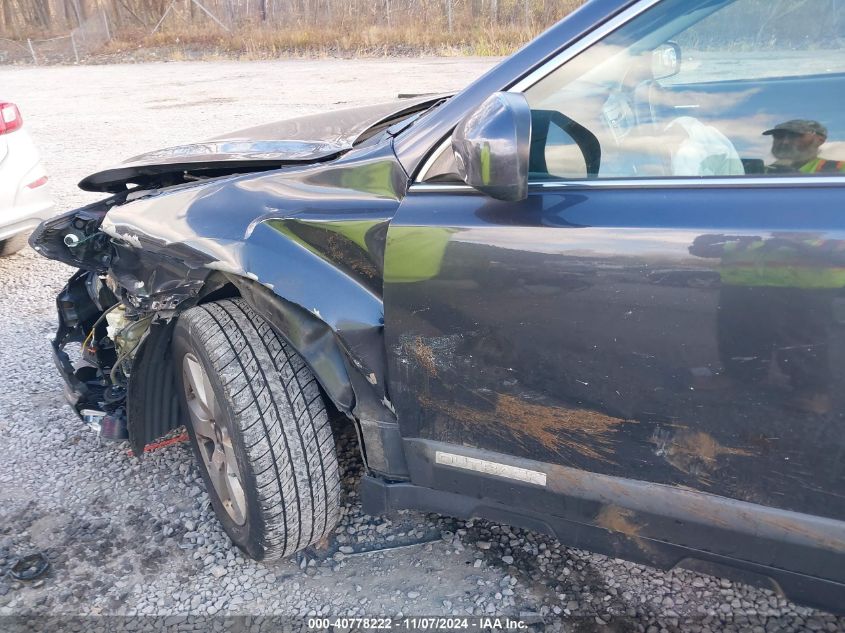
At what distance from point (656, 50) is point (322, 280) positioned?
1.02m

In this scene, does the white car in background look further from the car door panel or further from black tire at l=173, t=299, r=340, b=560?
the car door panel

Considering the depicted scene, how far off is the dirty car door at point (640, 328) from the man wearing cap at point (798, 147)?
1 cm

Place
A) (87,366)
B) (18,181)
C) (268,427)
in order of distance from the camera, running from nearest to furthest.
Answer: (268,427) < (87,366) < (18,181)

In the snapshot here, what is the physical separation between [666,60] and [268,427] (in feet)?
4.92

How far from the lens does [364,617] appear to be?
2.19 m

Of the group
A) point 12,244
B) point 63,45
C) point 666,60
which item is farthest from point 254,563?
point 63,45

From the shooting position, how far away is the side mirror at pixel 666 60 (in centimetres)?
175

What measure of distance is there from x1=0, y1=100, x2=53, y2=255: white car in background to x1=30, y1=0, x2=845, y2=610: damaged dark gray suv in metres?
3.38

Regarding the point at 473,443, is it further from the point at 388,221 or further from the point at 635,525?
the point at 388,221

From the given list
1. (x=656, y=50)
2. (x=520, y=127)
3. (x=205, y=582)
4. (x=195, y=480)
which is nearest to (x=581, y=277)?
(x=520, y=127)

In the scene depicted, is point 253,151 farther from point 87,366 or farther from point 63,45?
point 63,45

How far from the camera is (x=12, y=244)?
5.44 metres

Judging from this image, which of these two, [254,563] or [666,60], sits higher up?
[666,60]

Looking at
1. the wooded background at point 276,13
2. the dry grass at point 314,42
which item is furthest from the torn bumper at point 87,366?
the dry grass at point 314,42
